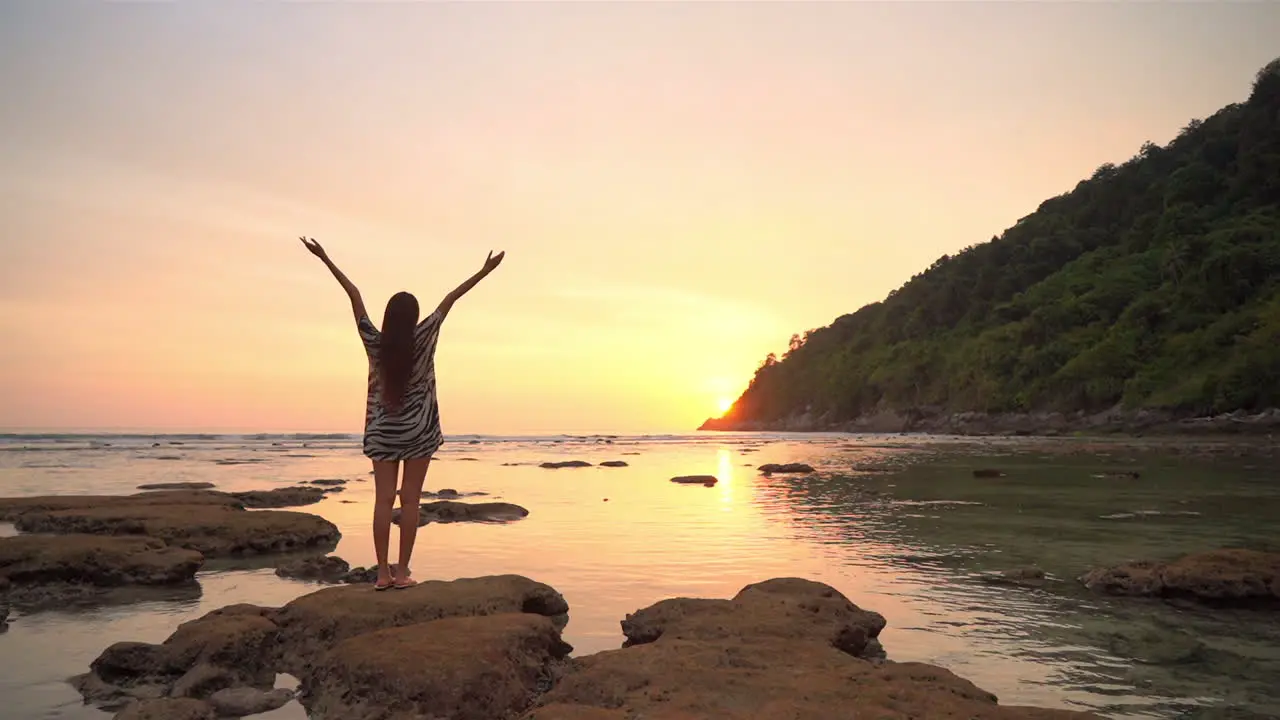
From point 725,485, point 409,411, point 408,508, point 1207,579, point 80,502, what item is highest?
point 409,411

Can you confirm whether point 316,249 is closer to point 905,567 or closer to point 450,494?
point 905,567

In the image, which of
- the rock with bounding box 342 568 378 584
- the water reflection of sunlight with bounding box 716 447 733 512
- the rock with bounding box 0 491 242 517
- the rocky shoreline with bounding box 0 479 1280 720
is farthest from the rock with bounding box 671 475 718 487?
the rocky shoreline with bounding box 0 479 1280 720

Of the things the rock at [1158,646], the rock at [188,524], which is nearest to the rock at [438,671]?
the rock at [1158,646]

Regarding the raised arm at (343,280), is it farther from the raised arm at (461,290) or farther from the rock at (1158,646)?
the rock at (1158,646)

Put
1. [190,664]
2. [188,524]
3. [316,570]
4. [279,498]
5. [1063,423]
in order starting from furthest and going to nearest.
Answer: [1063,423] → [279,498] → [188,524] → [316,570] → [190,664]

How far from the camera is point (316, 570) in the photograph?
9.25 m

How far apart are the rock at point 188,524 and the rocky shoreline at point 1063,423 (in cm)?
5715

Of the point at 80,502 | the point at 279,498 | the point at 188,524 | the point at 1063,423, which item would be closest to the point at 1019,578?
the point at 188,524

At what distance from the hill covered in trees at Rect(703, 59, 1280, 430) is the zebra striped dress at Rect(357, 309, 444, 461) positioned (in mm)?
63332

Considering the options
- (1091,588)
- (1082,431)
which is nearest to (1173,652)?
(1091,588)

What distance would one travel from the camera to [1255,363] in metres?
54.1

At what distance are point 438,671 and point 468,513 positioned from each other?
10.4 metres

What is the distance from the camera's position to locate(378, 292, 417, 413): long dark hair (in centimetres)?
678

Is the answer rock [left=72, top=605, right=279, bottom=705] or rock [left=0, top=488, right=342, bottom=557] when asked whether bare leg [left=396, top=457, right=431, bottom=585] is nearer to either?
rock [left=72, top=605, right=279, bottom=705]
